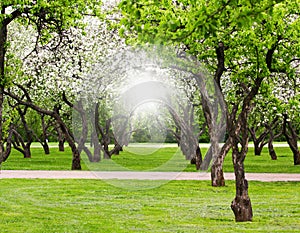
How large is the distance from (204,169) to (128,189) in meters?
10.6

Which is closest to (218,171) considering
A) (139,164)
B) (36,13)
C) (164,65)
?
(164,65)

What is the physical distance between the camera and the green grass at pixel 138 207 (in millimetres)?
12547

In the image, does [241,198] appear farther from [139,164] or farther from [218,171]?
[139,164]

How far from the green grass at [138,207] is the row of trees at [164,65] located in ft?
3.76

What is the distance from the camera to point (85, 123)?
31266 millimetres

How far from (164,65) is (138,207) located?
23.8 feet

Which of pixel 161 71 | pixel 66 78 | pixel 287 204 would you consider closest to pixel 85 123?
pixel 66 78

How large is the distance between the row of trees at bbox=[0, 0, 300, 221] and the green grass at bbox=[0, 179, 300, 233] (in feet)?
3.76

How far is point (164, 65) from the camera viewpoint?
2150 centimetres

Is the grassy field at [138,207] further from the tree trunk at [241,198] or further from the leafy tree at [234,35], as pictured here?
the leafy tree at [234,35]

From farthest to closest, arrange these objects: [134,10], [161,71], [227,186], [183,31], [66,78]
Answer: [66,78] → [161,71] → [227,186] → [183,31] → [134,10]

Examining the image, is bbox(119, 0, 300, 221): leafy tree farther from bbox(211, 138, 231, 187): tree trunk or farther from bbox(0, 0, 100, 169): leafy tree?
bbox(211, 138, 231, 187): tree trunk

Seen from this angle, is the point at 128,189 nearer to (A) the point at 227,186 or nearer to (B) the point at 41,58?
(A) the point at 227,186

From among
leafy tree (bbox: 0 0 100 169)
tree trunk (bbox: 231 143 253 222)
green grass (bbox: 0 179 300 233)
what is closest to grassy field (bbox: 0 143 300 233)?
green grass (bbox: 0 179 300 233)
